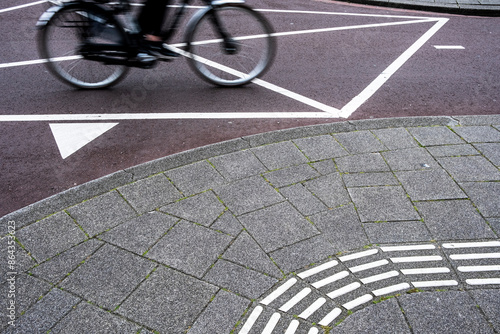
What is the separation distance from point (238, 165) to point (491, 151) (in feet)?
8.18

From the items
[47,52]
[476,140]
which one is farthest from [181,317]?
[47,52]

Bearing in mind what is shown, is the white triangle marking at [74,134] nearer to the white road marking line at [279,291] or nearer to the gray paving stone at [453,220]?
the white road marking line at [279,291]

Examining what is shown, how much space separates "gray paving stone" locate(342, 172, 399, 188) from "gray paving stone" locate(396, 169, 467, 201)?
0.28 feet

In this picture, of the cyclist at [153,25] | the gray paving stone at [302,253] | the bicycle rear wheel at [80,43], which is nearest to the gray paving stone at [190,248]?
the gray paving stone at [302,253]

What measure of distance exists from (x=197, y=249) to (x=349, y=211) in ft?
4.09

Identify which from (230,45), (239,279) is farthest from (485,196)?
(230,45)

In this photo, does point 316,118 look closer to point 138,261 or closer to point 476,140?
point 476,140

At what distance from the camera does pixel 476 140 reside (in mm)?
4422

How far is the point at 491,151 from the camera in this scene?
4.24 meters

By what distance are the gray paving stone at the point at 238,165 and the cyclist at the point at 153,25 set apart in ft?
5.93

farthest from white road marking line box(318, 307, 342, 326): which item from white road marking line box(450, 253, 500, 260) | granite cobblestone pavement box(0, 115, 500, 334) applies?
white road marking line box(450, 253, 500, 260)

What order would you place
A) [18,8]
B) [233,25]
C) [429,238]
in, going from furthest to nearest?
[18,8] → [233,25] → [429,238]

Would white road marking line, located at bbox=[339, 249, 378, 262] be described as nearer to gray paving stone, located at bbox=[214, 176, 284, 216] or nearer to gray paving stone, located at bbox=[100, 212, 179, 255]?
gray paving stone, located at bbox=[214, 176, 284, 216]

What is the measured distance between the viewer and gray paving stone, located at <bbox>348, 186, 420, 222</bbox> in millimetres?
3389
